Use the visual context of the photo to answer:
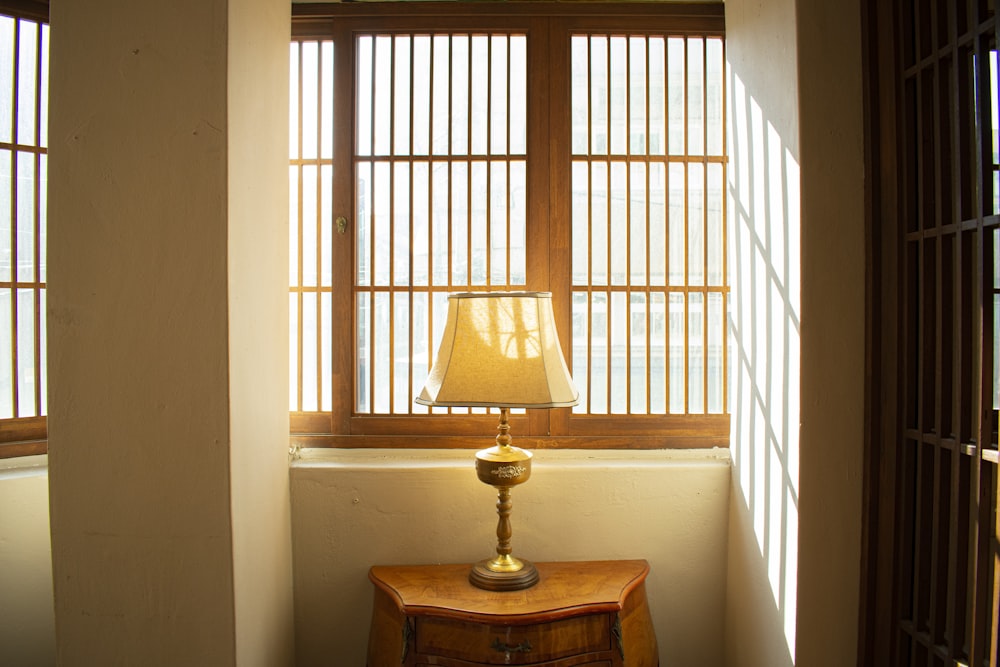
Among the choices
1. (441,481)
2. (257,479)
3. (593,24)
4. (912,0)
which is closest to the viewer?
(912,0)

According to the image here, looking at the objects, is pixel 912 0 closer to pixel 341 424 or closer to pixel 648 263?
pixel 648 263

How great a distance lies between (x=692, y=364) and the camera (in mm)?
2572

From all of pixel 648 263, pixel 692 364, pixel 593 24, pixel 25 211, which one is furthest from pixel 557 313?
pixel 25 211

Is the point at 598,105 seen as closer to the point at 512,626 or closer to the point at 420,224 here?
the point at 420,224

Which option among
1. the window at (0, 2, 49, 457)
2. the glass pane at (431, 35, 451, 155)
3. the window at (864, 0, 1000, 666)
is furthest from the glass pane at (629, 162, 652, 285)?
the window at (0, 2, 49, 457)

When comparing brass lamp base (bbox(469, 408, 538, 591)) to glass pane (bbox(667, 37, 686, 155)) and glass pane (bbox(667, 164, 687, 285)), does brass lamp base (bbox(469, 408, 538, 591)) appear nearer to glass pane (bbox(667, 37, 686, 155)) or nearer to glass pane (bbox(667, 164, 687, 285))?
glass pane (bbox(667, 164, 687, 285))

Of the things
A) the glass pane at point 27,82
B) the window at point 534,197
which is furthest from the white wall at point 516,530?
the glass pane at point 27,82

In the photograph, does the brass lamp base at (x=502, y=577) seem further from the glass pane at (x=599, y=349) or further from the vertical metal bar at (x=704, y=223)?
the vertical metal bar at (x=704, y=223)

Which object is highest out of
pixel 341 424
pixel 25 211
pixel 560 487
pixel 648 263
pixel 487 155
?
pixel 487 155

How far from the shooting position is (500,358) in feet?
6.48

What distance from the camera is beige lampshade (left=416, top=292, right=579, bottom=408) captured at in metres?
1.95

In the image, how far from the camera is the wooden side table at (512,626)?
192cm

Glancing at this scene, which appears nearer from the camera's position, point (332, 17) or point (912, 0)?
point (912, 0)

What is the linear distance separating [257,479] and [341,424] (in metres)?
0.49
